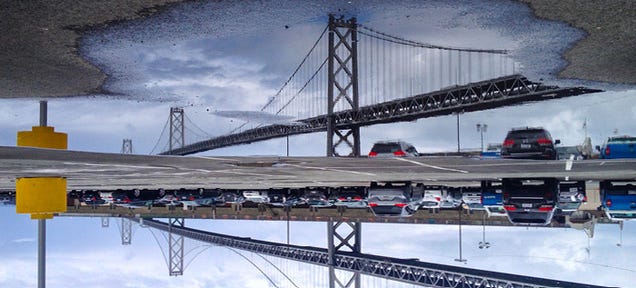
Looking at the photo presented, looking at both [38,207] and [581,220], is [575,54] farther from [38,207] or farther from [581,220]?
[581,220]

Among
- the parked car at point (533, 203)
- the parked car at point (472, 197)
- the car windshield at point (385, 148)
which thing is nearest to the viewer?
the parked car at point (533, 203)

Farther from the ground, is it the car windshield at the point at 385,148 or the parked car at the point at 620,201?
the car windshield at the point at 385,148

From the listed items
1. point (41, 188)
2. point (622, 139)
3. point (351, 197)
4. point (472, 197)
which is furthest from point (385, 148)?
point (41, 188)

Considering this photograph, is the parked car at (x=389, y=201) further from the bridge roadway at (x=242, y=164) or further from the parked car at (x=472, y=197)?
the parked car at (x=472, y=197)

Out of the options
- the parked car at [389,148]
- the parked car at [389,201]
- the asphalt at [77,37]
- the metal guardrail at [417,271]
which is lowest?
the metal guardrail at [417,271]

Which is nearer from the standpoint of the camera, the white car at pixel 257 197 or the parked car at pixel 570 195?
the parked car at pixel 570 195

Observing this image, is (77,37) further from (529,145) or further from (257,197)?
(257,197)

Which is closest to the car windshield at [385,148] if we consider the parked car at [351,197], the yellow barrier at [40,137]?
the parked car at [351,197]
